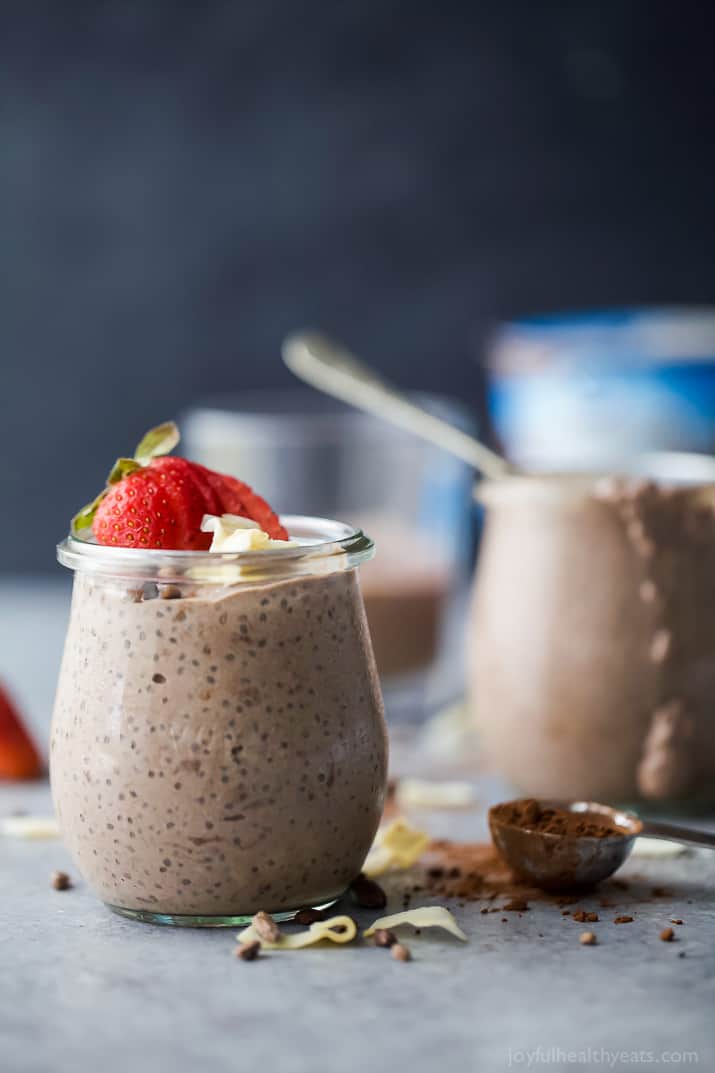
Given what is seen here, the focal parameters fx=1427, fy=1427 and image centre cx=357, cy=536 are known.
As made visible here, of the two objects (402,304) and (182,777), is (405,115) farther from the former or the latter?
(182,777)

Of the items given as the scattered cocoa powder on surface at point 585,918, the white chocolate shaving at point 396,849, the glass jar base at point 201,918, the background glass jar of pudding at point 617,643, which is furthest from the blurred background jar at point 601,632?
the glass jar base at point 201,918

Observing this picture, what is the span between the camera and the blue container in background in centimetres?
248

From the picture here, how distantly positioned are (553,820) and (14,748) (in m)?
0.69

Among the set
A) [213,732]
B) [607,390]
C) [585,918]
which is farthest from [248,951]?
[607,390]

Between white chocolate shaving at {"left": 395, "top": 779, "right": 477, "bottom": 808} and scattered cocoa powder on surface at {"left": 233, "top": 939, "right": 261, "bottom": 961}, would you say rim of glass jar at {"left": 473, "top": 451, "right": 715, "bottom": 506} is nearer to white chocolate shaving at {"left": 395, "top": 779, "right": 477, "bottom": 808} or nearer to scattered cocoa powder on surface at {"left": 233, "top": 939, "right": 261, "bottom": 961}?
white chocolate shaving at {"left": 395, "top": 779, "right": 477, "bottom": 808}

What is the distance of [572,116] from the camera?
3406 millimetres

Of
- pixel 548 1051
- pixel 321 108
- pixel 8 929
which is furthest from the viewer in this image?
pixel 321 108

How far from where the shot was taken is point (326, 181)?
11.3ft

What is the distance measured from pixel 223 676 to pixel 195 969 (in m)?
0.20

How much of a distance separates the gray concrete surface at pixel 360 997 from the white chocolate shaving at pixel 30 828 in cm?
20

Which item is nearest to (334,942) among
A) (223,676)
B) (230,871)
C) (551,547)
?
(230,871)

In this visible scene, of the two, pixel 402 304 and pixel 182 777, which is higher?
pixel 402 304

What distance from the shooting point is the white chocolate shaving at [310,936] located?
1.02m

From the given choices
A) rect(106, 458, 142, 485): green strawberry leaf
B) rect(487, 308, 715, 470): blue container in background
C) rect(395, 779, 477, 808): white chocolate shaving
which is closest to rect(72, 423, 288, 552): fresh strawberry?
rect(106, 458, 142, 485): green strawberry leaf
